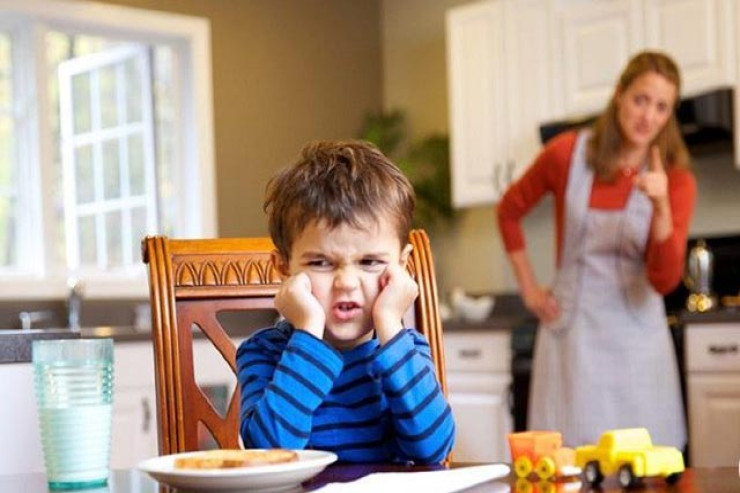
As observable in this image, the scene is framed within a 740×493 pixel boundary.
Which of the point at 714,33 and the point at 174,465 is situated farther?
the point at 714,33

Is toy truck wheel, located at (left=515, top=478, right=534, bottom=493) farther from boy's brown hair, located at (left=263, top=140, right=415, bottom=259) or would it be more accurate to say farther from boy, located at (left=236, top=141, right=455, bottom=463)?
boy's brown hair, located at (left=263, top=140, right=415, bottom=259)

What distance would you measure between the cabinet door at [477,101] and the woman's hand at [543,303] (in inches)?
53.6

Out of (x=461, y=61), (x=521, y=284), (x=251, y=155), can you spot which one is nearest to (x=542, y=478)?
(x=521, y=284)

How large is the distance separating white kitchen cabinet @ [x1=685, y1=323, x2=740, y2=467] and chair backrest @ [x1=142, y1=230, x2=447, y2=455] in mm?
2397

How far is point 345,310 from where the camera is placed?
1.33 metres

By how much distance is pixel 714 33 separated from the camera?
413 cm

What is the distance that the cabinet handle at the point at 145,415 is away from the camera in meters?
3.93

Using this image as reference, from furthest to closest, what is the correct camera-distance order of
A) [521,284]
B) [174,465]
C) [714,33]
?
1. [714,33]
2. [521,284]
3. [174,465]

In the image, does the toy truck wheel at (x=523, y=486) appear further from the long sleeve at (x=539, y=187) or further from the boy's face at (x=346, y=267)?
the long sleeve at (x=539, y=187)

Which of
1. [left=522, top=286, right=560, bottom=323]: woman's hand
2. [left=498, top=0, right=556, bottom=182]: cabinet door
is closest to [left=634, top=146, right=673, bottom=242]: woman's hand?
[left=522, top=286, right=560, bottom=323]: woman's hand

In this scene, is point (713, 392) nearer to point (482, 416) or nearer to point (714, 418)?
point (714, 418)

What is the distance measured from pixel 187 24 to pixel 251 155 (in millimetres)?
645

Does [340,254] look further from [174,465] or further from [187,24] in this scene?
[187,24]

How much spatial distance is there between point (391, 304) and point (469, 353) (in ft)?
10.7
